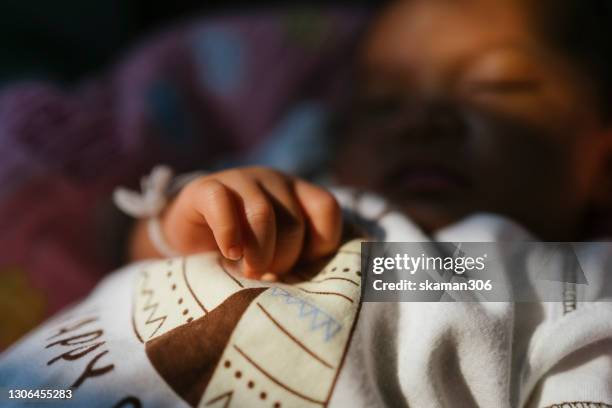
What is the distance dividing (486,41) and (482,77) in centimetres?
6

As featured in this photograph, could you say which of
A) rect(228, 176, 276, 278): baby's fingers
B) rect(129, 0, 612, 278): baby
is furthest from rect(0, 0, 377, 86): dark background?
rect(228, 176, 276, 278): baby's fingers

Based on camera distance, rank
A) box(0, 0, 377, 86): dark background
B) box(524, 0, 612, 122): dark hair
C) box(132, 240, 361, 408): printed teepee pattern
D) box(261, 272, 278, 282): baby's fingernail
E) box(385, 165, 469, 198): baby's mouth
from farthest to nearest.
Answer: box(0, 0, 377, 86): dark background
box(524, 0, 612, 122): dark hair
box(385, 165, 469, 198): baby's mouth
box(261, 272, 278, 282): baby's fingernail
box(132, 240, 361, 408): printed teepee pattern

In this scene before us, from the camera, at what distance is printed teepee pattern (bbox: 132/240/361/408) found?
1.43 feet

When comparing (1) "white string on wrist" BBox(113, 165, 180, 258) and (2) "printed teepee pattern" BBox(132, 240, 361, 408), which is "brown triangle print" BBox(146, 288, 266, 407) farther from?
(1) "white string on wrist" BBox(113, 165, 180, 258)

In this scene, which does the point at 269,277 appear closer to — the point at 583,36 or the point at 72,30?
the point at 583,36

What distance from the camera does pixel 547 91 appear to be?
2.87ft

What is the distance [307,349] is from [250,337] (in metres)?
0.05

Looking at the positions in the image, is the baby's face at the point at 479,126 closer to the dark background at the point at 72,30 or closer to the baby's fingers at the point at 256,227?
the baby's fingers at the point at 256,227

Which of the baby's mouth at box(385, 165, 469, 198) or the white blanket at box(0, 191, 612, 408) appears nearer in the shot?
the white blanket at box(0, 191, 612, 408)

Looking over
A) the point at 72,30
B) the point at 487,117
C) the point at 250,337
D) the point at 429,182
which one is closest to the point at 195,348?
the point at 250,337

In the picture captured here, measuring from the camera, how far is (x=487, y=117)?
844 millimetres

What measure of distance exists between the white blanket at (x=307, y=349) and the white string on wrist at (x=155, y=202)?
0.07 metres

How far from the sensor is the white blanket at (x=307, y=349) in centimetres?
44

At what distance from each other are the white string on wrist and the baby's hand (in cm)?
4
